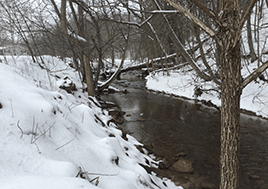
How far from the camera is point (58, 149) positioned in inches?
73.3

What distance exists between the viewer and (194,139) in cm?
532

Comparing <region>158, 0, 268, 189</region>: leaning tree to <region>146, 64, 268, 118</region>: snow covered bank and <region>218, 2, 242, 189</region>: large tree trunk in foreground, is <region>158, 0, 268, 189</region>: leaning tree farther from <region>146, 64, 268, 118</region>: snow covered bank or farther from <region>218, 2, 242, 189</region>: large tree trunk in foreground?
<region>146, 64, 268, 118</region>: snow covered bank

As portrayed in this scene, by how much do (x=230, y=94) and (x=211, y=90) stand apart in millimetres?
7217

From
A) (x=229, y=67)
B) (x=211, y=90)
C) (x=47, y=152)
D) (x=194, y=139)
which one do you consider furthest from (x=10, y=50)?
(x=211, y=90)

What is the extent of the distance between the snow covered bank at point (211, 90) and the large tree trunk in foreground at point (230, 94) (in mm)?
5182

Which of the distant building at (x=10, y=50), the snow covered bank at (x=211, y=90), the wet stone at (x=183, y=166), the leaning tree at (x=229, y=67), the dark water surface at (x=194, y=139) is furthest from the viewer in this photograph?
the snow covered bank at (x=211, y=90)

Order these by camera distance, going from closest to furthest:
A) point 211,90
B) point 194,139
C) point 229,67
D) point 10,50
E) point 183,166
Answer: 1. point 229,67
2. point 183,166
3. point 194,139
4. point 10,50
5. point 211,90

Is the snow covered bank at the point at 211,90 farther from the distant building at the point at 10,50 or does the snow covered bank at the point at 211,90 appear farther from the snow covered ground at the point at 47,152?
the distant building at the point at 10,50

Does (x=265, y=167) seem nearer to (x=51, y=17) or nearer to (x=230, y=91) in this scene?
(x=230, y=91)

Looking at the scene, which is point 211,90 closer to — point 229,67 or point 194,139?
point 194,139

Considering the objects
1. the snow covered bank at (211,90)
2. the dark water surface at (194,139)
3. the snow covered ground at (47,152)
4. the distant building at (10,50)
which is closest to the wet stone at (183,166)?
the dark water surface at (194,139)

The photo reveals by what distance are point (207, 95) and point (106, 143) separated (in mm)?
7586

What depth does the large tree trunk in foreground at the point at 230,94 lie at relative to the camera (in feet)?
5.70

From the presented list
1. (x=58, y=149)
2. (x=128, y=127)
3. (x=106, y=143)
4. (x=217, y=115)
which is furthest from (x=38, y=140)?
(x=217, y=115)
